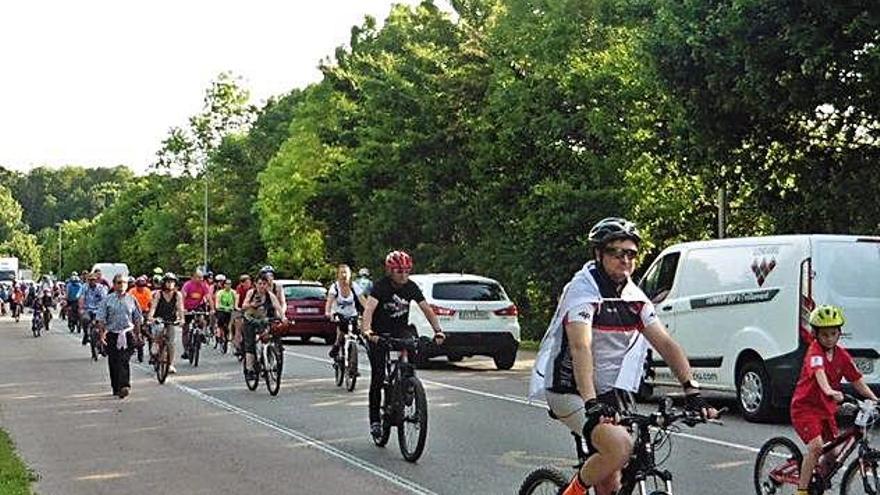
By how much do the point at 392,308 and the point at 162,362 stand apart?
997cm

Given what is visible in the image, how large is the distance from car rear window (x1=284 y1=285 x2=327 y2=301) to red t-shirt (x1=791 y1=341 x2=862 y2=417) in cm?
2739

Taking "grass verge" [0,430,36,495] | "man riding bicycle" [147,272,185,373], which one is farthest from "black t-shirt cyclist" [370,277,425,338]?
"man riding bicycle" [147,272,185,373]

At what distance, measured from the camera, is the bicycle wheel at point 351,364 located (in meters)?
19.5

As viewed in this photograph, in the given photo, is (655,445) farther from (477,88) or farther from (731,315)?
(477,88)

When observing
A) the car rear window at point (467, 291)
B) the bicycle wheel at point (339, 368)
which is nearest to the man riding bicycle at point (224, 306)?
the car rear window at point (467, 291)

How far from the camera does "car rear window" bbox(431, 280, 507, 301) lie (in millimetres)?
23750

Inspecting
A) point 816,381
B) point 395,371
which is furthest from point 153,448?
point 816,381

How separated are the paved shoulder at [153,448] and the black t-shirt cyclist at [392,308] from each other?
1.24 meters

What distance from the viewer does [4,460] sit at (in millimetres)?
11773

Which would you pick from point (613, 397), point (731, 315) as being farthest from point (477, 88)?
point (613, 397)

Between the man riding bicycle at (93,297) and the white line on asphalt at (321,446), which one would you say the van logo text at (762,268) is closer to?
the white line on asphalt at (321,446)

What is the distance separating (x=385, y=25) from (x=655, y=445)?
5651 centimetres

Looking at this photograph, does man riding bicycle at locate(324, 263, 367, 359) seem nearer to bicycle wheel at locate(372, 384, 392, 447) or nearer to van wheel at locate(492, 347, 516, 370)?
van wheel at locate(492, 347, 516, 370)

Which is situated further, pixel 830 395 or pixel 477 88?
pixel 477 88
